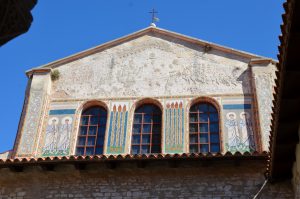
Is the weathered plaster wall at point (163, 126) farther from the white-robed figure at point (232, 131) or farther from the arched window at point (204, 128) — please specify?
the arched window at point (204, 128)

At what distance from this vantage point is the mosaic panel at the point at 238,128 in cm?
1047

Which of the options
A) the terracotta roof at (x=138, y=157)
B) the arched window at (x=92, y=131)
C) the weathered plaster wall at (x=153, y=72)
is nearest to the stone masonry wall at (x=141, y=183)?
the terracotta roof at (x=138, y=157)

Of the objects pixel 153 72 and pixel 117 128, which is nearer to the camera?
pixel 117 128

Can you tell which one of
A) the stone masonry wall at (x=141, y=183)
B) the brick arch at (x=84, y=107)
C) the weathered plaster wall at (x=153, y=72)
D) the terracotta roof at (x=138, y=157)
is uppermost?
the weathered plaster wall at (x=153, y=72)

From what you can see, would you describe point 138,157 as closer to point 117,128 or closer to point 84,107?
point 117,128

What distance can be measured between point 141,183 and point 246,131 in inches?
116

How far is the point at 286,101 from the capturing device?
22.3 ft

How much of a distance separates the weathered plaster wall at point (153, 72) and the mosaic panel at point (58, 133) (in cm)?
60

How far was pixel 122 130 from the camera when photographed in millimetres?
11055

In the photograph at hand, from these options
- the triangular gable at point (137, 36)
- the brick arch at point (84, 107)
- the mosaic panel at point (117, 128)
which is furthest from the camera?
the triangular gable at point (137, 36)

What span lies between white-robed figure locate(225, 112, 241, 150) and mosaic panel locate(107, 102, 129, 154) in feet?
7.94

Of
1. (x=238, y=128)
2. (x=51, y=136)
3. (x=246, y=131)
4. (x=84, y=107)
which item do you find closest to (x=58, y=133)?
(x=51, y=136)

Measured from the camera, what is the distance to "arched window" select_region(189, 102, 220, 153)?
10670 mm

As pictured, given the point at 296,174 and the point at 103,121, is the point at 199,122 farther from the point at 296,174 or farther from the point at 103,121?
the point at 296,174
